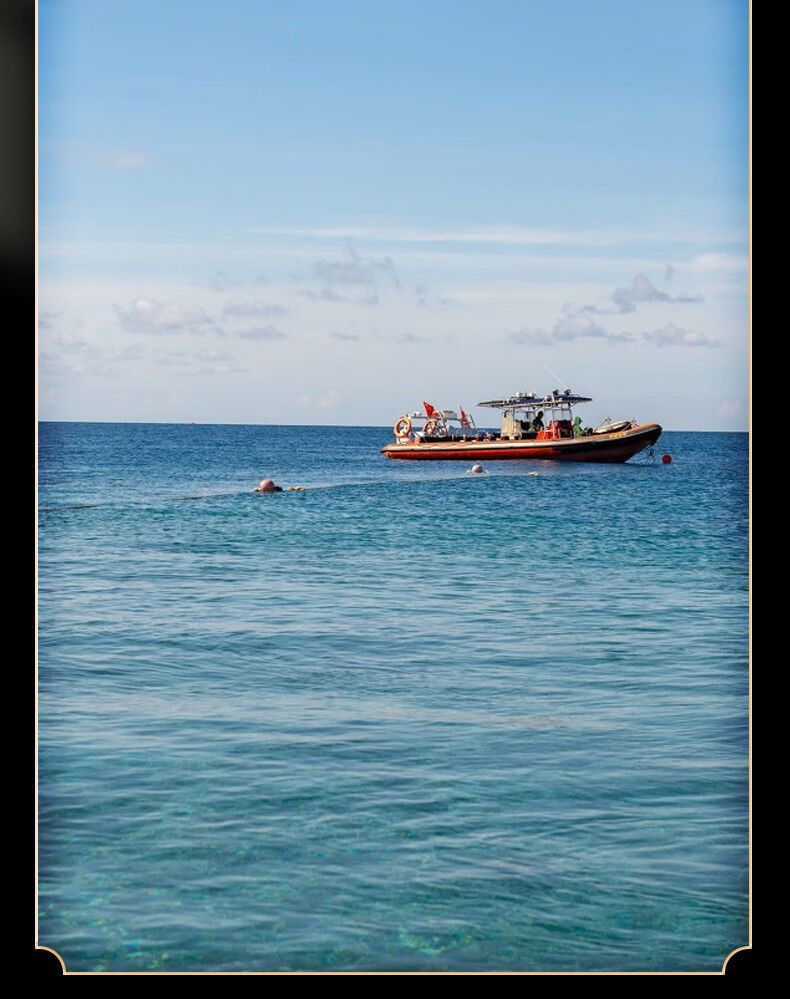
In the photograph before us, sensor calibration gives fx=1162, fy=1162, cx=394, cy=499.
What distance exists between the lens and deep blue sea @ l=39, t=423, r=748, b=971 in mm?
2615

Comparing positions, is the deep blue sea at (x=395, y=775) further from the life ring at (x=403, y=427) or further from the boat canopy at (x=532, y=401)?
the life ring at (x=403, y=427)

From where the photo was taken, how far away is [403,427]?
27422 mm

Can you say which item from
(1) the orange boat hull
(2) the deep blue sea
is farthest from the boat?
(2) the deep blue sea

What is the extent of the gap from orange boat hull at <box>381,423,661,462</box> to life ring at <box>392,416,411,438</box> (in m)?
1.11

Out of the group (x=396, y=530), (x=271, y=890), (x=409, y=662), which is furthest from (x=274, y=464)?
(x=271, y=890)

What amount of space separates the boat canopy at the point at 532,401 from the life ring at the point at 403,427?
153 inches

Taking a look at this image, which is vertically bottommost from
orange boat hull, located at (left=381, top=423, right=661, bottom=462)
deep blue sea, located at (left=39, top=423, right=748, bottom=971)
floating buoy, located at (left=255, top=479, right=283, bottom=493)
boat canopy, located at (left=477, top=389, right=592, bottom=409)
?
deep blue sea, located at (left=39, top=423, right=748, bottom=971)

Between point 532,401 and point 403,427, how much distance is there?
5248 mm

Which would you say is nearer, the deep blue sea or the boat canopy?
the deep blue sea

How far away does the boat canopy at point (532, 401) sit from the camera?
22.0 metres

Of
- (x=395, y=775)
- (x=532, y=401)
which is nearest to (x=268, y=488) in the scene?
(x=532, y=401)

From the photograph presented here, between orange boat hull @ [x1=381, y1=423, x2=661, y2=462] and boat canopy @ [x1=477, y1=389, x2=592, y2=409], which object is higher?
boat canopy @ [x1=477, y1=389, x2=592, y2=409]

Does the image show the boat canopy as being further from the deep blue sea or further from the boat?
the deep blue sea
